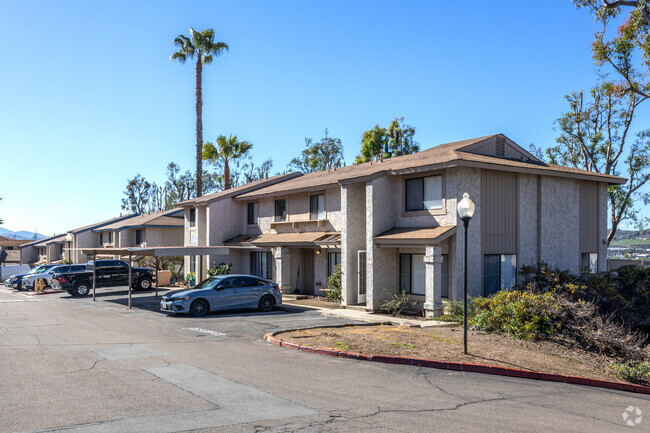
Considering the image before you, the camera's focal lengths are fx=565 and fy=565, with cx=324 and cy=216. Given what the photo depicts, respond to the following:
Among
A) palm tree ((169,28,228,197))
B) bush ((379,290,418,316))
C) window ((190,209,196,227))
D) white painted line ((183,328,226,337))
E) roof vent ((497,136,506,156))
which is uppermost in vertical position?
palm tree ((169,28,228,197))

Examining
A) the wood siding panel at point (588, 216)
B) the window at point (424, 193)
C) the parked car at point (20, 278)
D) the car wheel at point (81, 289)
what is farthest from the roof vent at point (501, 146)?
the parked car at point (20, 278)

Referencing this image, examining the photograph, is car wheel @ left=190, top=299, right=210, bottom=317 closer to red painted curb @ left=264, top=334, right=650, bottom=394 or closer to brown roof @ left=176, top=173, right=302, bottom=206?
red painted curb @ left=264, top=334, right=650, bottom=394

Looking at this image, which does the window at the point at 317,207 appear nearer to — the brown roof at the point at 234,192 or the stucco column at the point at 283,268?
the stucco column at the point at 283,268

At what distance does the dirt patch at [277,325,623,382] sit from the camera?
12445 millimetres

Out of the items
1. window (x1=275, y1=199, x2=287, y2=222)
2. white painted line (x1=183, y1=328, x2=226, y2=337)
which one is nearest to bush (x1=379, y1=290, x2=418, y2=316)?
white painted line (x1=183, y1=328, x2=226, y2=337)

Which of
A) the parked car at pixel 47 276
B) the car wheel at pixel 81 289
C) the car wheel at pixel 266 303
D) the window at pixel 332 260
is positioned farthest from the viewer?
the parked car at pixel 47 276

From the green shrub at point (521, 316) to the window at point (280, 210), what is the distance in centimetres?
1500

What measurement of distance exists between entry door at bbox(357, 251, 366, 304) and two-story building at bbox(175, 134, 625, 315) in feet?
0.13

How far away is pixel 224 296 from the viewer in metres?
21.1

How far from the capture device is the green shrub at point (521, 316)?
15.7m

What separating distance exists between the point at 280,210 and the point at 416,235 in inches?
477

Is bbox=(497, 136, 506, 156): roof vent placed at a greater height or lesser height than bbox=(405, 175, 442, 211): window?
greater

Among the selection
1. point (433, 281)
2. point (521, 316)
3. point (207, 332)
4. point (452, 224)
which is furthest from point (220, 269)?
point (521, 316)

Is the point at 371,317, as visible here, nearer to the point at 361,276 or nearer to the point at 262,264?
the point at 361,276
